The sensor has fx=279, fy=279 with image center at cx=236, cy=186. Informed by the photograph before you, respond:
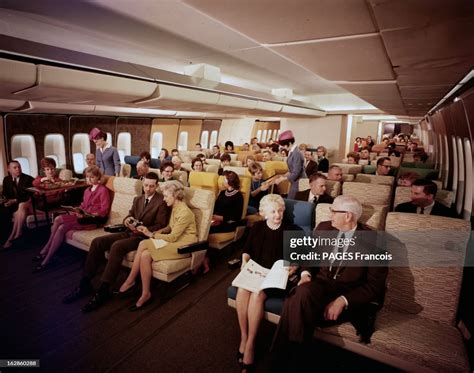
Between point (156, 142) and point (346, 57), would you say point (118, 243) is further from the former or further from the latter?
point (156, 142)

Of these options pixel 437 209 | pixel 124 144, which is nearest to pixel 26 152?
pixel 124 144

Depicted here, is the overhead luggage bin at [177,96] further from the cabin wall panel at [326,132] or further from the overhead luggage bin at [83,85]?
the cabin wall panel at [326,132]

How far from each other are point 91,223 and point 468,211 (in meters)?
6.49

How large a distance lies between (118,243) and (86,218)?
107cm

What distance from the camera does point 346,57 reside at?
7.98 feet

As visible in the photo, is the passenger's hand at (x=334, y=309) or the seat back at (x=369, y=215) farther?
the seat back at (x=369, y=215)

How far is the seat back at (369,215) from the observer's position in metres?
3.21

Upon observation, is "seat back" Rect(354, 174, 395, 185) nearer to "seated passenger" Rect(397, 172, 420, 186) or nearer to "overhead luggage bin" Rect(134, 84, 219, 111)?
"seated passenger" Rect(397, 172, 420, 186)

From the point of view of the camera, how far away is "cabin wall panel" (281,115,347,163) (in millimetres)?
12664

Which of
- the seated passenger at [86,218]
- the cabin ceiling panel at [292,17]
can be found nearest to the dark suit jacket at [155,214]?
the seated passenger at [86,218]

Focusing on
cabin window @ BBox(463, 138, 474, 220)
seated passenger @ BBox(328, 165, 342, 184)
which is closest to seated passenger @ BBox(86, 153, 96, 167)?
seated passenger @ BBox(328, 165, 342, 184)

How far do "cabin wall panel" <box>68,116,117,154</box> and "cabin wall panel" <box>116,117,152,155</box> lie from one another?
34 centimetres

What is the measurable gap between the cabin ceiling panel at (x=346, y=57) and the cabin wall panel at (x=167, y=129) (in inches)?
406

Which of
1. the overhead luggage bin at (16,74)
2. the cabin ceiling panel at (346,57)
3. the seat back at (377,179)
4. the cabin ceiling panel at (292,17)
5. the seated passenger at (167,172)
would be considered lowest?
the seated passenger at (167,172)
